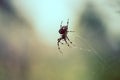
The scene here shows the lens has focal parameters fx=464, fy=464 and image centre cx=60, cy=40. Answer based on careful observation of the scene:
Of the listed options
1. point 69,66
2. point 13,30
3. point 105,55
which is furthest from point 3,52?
point 105,55

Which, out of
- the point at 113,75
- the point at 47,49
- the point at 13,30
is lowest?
the point at 113,75

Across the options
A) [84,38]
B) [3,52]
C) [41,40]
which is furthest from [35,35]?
[84,38]

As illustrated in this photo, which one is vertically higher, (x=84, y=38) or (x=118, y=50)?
(x=84, y=38)

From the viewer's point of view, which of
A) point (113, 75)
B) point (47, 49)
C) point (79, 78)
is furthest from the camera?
point (47, 49)

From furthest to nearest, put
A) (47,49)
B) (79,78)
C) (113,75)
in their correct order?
(47,49) < (79,78) < (113,75)

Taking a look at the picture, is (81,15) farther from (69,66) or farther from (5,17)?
(5,17)

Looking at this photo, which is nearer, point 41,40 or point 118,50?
point 118,50

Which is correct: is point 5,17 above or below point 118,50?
above

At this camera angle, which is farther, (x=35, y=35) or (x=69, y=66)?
(x=35, y=35)

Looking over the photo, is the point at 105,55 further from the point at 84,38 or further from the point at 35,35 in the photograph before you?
the point at 35,35
